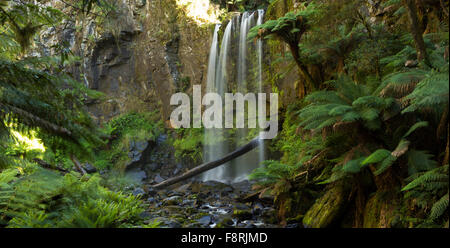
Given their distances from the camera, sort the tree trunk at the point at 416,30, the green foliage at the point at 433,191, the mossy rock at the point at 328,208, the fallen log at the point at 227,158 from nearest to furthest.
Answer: the green foliage at the point at 433,191 → the tree trunk at the point at 416,30 → the mossy rock at the point at 328,208 → the fallen log at the point at 227,158

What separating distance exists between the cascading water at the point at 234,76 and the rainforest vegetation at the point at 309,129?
0.82 meters

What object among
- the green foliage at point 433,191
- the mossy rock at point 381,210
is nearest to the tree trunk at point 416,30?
the green foliage at point 433,191

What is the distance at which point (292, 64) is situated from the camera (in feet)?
23.5

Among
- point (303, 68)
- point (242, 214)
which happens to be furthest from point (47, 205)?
point (303, 68)

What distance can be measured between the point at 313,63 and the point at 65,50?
5194 mm

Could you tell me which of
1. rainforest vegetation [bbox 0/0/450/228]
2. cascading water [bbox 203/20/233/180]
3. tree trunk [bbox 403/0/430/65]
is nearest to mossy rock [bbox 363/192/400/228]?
rainforest vegetation [bbox 0/0/450/228]

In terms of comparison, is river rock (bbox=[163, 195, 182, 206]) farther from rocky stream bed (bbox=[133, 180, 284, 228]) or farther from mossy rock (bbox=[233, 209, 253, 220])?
mossy rock (bbox=[233, 209, 253, 220])

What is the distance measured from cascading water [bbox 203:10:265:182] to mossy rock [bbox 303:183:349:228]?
5287 mm

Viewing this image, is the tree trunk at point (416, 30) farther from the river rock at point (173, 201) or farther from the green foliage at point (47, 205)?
the river rock at point (173, 201)

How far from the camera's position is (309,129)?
16.9ft

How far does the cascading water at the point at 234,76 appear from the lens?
35.6ft

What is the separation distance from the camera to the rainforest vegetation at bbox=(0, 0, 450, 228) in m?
2.46

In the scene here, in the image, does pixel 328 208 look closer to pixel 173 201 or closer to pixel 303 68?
pixel 303 68
